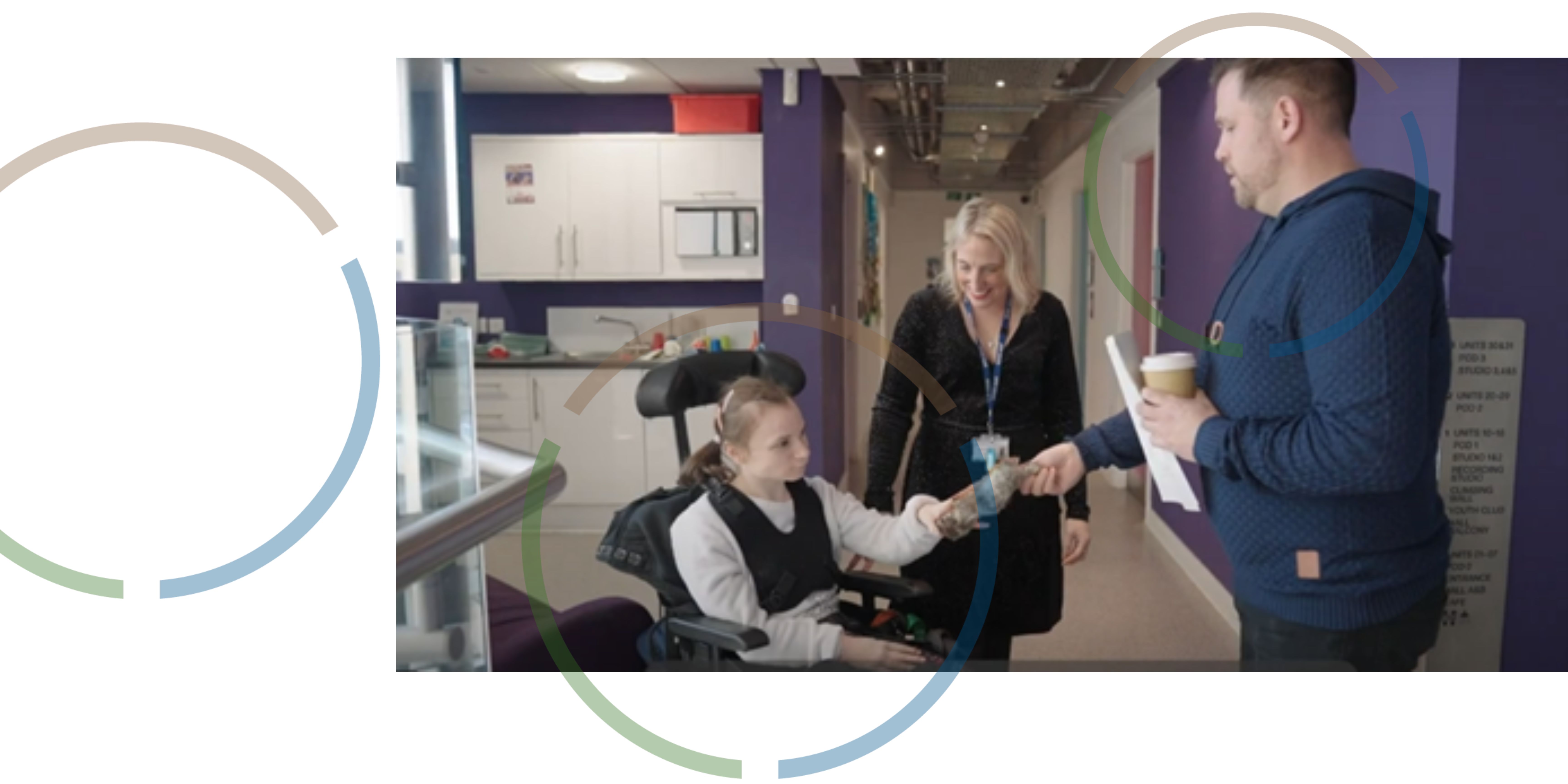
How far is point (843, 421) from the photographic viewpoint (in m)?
3.75

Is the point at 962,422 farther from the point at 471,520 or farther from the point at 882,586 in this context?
the point at 471,520

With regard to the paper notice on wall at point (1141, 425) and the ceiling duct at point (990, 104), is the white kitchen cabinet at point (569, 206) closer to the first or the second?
the ceiling duct at point (990, 104)

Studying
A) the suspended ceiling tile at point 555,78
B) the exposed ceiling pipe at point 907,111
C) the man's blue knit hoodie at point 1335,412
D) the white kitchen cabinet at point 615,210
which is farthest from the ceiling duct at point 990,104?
the man's blue knit hoodie at point 1335,412

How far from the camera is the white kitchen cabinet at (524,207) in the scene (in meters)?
4.25

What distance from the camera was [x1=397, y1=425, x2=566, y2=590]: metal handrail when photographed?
3.05ft

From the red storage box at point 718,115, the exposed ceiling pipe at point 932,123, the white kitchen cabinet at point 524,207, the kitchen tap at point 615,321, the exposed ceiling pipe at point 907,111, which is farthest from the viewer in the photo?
the exposed ceiling pipe at point 932,123

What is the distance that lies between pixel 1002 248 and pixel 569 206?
2934 millimetres

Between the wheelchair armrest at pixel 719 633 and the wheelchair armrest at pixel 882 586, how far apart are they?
0.18 metres

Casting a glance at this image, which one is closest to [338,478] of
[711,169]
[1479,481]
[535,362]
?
[1479,481]

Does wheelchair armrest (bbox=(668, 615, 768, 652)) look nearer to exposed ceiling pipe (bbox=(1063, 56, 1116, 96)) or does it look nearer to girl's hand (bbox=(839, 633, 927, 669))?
girl's hand (bbox=(839, 633, 927, 669))

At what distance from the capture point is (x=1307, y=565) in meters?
1.33

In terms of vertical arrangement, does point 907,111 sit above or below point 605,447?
above
